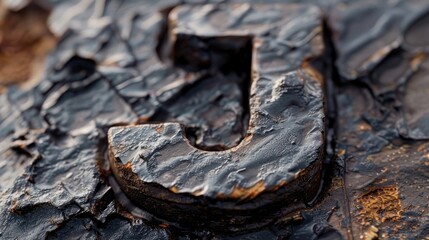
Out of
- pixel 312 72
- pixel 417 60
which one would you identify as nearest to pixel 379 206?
pixel 312 72

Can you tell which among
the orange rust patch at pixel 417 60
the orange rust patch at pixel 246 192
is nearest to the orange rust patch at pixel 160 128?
the orange rust patch at pixel 246 192

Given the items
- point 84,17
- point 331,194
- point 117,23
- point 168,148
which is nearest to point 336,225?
point 331,194

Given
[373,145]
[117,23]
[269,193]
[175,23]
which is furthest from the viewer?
[117,23]

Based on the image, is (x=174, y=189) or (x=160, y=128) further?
(x=160, y=128)

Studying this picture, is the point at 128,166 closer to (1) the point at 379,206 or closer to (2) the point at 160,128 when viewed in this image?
(2) the point at 160,128

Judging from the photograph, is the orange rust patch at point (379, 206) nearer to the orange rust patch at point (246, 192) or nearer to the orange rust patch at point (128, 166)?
the orange rust patch at point (246, 192)

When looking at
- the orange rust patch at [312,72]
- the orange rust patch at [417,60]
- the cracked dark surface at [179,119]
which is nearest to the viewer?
the cracked dark surface at [179,119]

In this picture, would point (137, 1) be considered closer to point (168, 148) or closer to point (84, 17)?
point (84, 17)

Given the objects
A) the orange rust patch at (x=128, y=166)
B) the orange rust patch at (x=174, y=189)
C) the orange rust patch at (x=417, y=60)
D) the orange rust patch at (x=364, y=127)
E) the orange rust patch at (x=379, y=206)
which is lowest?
the orange rust patch at (x=379, y=206)
